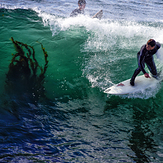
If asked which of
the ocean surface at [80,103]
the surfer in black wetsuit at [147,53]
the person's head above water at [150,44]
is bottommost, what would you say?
the ocean surface at [80,103]

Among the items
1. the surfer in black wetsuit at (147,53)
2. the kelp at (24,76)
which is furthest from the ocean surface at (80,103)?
the surfer in black wetsuit at (147,53)

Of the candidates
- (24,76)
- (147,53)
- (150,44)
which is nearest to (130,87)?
(147,53)

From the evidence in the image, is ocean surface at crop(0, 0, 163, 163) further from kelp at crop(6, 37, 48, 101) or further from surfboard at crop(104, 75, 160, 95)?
surfboard at crop(104, 75, 160, 95)

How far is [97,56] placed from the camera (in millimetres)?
8602

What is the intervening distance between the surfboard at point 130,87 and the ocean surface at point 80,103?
0.60 ft

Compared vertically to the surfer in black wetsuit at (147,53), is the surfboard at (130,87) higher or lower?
lower

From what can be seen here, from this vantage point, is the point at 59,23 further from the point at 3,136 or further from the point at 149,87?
the point at 3,136

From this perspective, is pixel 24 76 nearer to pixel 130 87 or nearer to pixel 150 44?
pixel 130 87

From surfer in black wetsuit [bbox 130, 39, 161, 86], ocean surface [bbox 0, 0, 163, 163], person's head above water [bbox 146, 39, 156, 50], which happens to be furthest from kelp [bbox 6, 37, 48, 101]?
person's head above water [bbox 146, 39, 156, 50]

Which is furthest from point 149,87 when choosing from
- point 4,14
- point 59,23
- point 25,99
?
point 4,14

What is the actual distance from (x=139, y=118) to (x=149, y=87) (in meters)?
1.44

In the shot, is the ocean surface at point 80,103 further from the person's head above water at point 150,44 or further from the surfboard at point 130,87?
the person's head above water at point 150,44

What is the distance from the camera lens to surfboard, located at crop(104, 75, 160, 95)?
6.21 m

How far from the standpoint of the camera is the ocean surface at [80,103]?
421 cm
